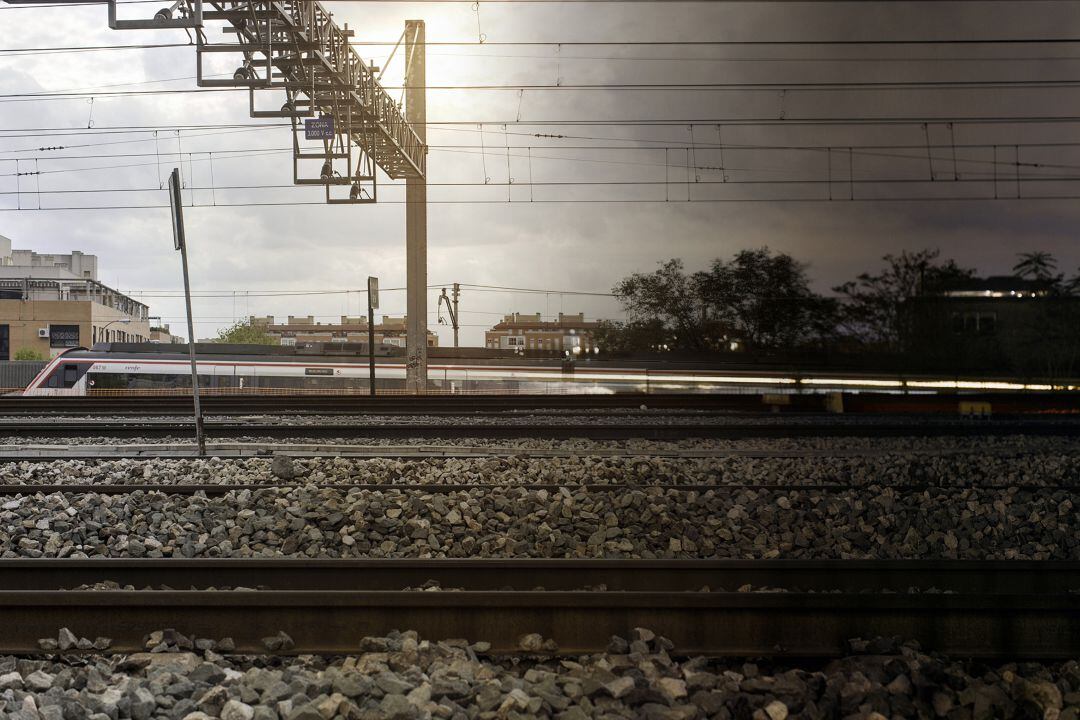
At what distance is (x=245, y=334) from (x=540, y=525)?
79.2 meters

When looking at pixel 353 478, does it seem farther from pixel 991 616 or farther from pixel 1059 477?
pixel 1059 477

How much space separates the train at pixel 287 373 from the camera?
90.8 feet

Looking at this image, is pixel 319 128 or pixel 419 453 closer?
pixel 419 453

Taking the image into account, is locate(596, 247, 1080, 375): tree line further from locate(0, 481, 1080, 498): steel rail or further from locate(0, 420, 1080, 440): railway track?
locate(0, 481, 1080, 498): steel rail

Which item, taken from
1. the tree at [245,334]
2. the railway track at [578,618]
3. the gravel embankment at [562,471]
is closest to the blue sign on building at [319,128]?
the gravel embankment at [562,471]

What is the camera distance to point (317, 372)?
30.2 meters

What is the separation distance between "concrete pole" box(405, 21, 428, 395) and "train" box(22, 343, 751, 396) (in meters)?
4.55

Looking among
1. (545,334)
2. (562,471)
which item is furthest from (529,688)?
(545,334)

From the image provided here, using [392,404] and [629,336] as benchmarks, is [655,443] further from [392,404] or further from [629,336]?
[629,336]

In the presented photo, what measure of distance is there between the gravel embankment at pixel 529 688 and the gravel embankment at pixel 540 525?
1.92 meters

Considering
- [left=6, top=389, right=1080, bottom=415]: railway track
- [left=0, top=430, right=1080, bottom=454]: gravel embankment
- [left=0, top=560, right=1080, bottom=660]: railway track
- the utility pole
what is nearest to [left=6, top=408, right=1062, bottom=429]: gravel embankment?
[left=6, top=389, right=1080, bottom=415]: railway track

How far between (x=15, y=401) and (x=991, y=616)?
22.0m

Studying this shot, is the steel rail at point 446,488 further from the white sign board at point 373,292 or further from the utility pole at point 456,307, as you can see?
the utility pole at point 456,307

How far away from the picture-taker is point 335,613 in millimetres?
3994
